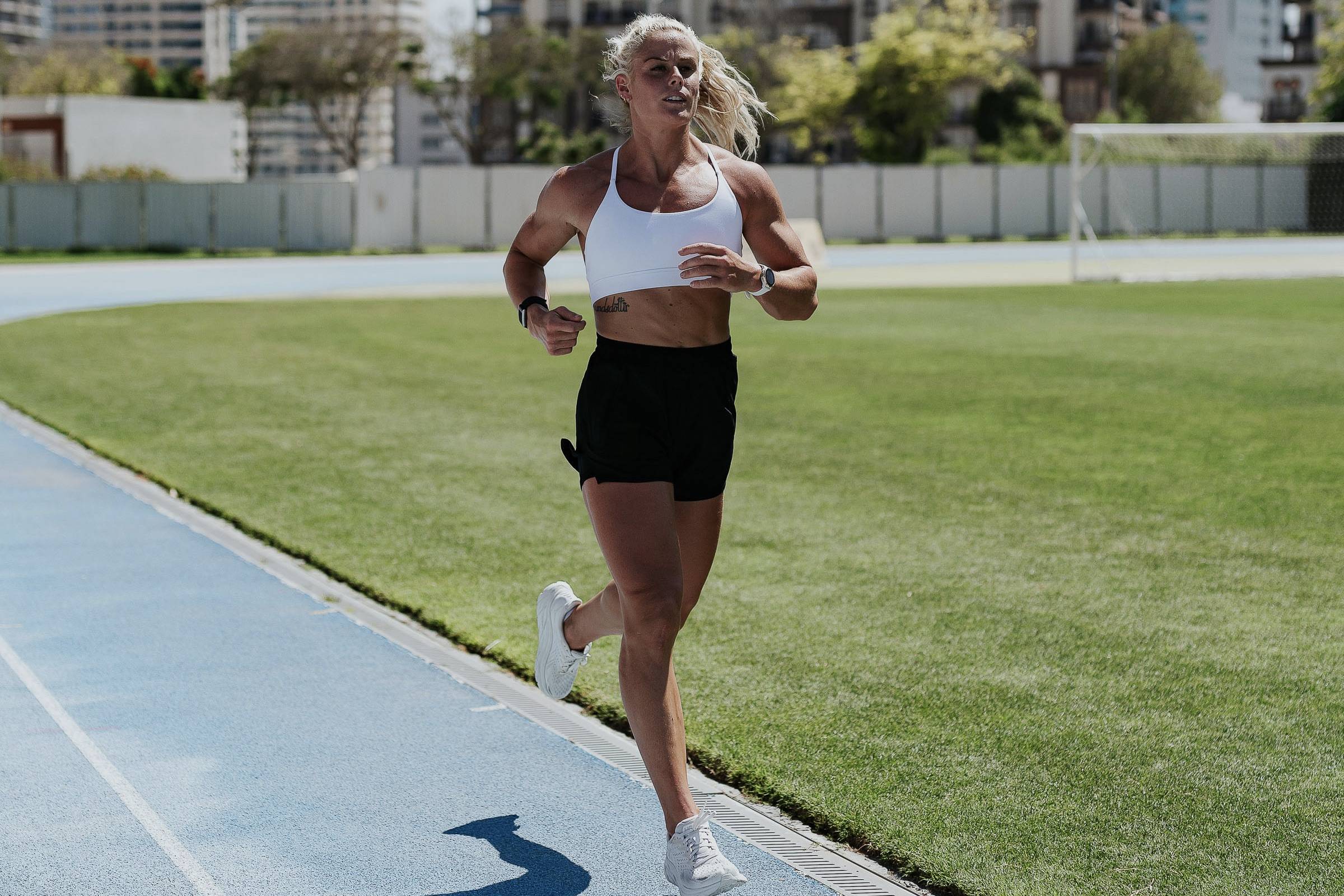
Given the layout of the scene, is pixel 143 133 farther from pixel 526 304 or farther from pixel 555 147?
pixel 526 304

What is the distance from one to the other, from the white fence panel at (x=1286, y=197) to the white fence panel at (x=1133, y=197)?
4.25m

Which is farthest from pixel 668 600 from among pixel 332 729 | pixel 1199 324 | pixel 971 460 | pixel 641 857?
pixel 1199 324

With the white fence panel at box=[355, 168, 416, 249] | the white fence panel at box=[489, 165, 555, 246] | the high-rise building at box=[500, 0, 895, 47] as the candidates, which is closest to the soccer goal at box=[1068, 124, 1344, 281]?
the white fence panel at box=[489, 165, 555, 246]

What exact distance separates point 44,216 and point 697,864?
44.5m

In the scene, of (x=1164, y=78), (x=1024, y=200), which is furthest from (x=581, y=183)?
(x=1164, y=78)

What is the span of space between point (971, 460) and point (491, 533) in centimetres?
371

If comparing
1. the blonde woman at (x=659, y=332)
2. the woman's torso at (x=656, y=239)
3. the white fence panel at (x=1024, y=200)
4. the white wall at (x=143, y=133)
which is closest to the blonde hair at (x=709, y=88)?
the blonde woman at (x=659, y=332)

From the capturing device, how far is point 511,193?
48719mm

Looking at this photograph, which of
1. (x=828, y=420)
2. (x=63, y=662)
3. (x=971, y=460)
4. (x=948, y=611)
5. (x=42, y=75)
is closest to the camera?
(x=63, y=662)

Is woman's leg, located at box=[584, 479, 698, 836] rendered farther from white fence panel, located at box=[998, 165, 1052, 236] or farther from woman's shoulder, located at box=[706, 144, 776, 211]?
white fence panel, located at box=[998, 165, 1052, 236]

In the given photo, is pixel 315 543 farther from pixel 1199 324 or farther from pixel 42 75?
pixel 42 75

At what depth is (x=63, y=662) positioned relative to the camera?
250 inches

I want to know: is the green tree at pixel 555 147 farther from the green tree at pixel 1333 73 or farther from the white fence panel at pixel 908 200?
the green tree at pixel 1333 73

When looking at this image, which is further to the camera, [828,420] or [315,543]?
[828,420]
